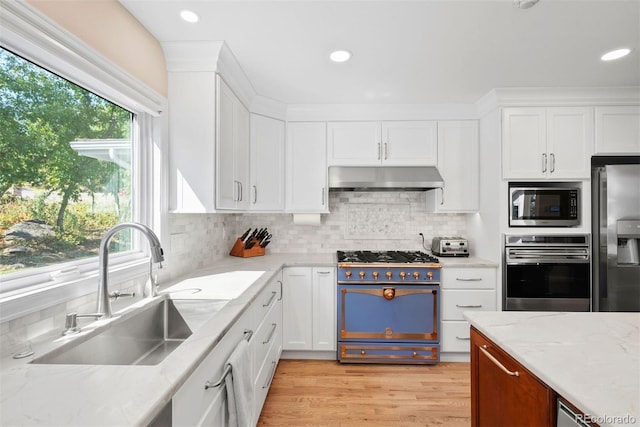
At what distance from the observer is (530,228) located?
260 cm

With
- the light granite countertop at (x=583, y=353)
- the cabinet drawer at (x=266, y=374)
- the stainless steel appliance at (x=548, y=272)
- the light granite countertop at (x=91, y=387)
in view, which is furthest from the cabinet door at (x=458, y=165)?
the light granite countertop at (x=91, y=387)

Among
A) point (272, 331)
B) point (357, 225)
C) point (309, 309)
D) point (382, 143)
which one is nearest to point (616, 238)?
point (382, 143)

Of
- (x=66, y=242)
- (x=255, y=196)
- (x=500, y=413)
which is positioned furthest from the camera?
(x=255, y=196)

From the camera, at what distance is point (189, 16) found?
166 cm

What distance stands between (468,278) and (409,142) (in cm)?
143

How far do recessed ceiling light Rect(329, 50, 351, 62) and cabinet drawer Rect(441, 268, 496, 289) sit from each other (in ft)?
6.53

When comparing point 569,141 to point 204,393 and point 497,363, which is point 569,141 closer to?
point 497,363

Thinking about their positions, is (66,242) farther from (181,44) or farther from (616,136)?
(616,136)

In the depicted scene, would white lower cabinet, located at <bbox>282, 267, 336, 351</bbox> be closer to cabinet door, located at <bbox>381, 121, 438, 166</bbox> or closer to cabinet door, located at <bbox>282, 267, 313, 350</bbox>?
cabinet door, located at <bbox>282, 267, 313, 350</bbox>

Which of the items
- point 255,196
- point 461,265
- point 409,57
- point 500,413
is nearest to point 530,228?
point 461,265

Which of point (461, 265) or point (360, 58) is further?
point (461, 265)

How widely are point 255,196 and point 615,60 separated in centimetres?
302

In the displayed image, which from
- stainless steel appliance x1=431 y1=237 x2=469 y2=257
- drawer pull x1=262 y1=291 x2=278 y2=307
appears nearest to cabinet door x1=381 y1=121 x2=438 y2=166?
stainless steel appliance x1=431 y1=237 x2=469 y2=257

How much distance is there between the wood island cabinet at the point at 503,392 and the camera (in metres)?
0.90
